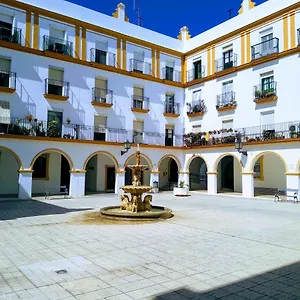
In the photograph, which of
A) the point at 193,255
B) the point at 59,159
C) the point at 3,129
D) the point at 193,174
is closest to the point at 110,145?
the point at 59,159

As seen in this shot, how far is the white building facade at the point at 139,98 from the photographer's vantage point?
65.4 feet

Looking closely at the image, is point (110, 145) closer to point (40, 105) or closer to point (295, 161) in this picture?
point (40, 105)

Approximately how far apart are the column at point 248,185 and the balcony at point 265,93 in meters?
5.00

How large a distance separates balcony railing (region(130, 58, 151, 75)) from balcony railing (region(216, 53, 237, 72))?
549 cm

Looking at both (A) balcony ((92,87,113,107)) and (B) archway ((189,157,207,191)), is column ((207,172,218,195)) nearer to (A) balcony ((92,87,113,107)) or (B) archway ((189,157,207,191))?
(B) archway ((189,157,207,191))

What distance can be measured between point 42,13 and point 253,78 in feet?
49.0

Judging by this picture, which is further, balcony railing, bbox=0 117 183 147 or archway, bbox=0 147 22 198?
archway, bbox=0 147 22 198

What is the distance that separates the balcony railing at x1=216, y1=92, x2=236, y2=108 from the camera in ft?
78.9

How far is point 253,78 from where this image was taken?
22.8m

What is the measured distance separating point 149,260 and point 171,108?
21.9m

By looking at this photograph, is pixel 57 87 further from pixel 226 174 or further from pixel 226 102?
pixel 226 174

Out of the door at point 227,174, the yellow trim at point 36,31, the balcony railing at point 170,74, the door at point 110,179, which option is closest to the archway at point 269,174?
the door at point 227,174

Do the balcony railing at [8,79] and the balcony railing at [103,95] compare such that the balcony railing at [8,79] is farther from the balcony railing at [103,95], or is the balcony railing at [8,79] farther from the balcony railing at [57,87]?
the balcony railing at [103,95]

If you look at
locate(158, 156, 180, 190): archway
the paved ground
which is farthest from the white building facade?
the paved ground
